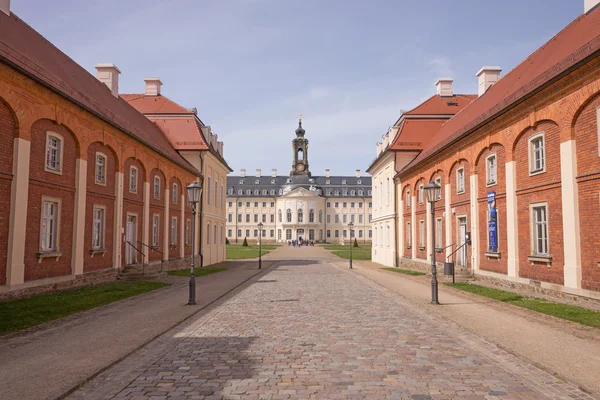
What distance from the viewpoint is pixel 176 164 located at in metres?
26.3

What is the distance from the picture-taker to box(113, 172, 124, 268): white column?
18875 millimetres

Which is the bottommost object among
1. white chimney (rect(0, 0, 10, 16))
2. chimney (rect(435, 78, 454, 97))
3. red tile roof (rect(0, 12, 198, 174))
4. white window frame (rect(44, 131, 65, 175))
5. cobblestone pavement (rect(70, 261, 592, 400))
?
cobblestone pavement (rect(70, 261, 592, 400))

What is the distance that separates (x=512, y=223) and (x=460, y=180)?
17.8ft

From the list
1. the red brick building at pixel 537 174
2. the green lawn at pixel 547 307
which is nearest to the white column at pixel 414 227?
the red brick building at pixel 537 174

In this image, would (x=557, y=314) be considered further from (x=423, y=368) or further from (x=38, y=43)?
(x=38, y=43)

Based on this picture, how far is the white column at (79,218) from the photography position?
15.4 meters

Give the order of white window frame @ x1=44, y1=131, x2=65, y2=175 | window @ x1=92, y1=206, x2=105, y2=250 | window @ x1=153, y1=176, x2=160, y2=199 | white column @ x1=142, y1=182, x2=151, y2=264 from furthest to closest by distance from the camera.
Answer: window @ x1=153, y1=176, x2=160, y2=199, white column @ x1=142, y1=182, x2=151, y2=264, window @ x1=92, y1=206, x2=105, y2=250, white window frame @ x1=44, y1=131, x2=65, y2=175

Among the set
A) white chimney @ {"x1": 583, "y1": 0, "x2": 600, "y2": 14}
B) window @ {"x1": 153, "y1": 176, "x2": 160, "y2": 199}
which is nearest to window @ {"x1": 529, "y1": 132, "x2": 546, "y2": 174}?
white chimney @ {"x1": 583, "y1": 0, "x2": 600, "y2": 14}

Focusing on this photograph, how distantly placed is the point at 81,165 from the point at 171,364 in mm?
11207

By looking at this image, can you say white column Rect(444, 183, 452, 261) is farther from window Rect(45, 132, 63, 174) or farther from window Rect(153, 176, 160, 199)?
window Rect(45, 132, 63, 174)

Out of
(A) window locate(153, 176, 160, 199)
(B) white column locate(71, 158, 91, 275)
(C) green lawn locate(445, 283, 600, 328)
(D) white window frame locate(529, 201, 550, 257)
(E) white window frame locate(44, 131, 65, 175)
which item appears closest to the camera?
(C) green lawn locate(445, 283, 600, 328)

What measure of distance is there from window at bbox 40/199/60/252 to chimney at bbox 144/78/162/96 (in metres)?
20.5

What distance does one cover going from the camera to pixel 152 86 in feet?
109

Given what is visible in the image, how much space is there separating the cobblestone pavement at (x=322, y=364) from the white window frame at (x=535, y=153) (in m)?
6.21
